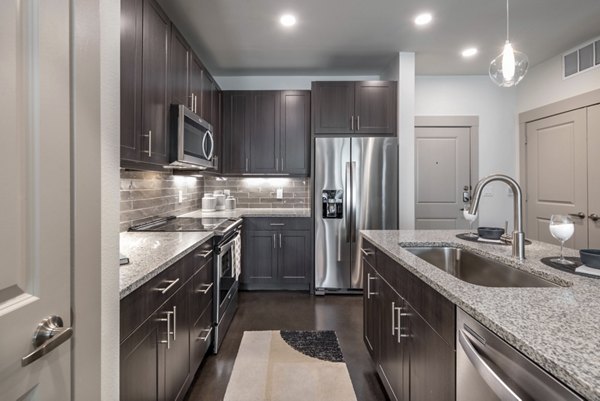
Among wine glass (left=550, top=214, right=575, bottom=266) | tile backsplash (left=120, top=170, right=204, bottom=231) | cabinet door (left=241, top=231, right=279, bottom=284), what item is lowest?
cabinet door (left=241, top=231, right=279, bottom=284)

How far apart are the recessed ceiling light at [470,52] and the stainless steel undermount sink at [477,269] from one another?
9.05 ft

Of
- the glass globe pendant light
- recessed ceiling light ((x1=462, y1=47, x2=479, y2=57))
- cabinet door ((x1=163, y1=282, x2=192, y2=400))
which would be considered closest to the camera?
cabinet door ((x1=163, y1=282, x2=192, y2=400))

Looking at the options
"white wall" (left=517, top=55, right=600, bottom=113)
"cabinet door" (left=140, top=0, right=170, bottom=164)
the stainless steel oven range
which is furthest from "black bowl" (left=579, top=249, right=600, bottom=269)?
"white wall" (left=517, top=55, right=600, bottom=113)

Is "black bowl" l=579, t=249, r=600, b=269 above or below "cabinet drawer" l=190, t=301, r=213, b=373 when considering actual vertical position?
above

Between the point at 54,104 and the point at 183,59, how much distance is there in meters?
2.15

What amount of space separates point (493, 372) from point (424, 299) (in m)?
0.47

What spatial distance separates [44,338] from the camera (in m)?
0.62

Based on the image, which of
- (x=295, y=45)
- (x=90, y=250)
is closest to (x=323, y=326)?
(x=90, y=250)

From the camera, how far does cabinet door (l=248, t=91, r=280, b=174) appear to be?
3.92m

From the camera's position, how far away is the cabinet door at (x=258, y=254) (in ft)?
12.0

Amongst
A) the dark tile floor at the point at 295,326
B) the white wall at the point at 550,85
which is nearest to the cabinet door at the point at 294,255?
the dark tile floor at the point at 295,326

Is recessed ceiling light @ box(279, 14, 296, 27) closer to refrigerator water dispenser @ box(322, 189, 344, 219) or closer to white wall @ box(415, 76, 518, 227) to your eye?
refrigerator water dispenser @ box(322, 189, 344, 219)

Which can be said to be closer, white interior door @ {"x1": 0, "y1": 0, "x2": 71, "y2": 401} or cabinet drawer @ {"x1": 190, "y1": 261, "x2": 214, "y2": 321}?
white interior door @ {"x1": 0, "y1": 0, "x2": 71, "y2": 401}

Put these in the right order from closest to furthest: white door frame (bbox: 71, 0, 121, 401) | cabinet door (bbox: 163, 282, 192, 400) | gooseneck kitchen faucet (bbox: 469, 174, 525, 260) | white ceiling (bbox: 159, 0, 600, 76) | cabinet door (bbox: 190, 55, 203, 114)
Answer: white door frame (bbox: 71, 0, 121, 401), gooseneck kitchen faucet (bbox: 469, 174, 525, 260), cabinet door (bbox: 163, 282, 192, 400), white ceiling (bbox: 159, 0, 600, 76), cabinet door (bbox: 190, 55, 203, 114)
